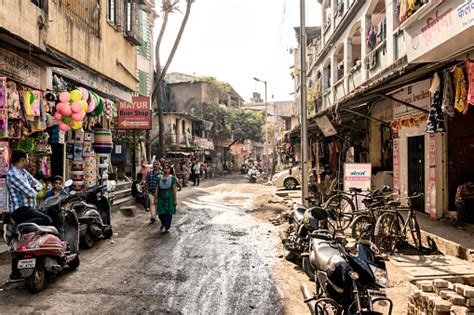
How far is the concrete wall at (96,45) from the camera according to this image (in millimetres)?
11734

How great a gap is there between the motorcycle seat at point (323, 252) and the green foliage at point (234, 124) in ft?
149

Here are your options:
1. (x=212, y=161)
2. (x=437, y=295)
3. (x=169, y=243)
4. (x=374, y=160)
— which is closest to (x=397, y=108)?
(x=374, y=160)

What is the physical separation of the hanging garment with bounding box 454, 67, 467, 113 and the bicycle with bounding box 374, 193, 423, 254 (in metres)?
1.90

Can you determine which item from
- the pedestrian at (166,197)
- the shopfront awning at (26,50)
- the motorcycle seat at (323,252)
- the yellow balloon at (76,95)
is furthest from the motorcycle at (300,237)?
the shopfront awning at (26,50)

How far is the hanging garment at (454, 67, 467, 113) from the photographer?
25.1ft

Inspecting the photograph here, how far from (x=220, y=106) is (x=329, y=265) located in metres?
48.0

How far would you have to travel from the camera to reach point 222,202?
1941 centimetres

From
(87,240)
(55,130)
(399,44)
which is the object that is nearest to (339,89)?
(399,44)

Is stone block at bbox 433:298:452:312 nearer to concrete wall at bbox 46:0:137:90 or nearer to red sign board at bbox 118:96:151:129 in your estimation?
concrete wall at bbox 46:0:137:90

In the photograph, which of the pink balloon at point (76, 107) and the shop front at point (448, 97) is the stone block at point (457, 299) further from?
the pink balloon at point (76, 107)

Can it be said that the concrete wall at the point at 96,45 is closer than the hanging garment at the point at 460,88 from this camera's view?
No

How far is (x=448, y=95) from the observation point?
26.7 feet

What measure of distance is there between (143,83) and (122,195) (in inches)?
527

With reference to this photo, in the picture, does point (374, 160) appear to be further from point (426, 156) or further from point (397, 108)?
point (426, 156)
